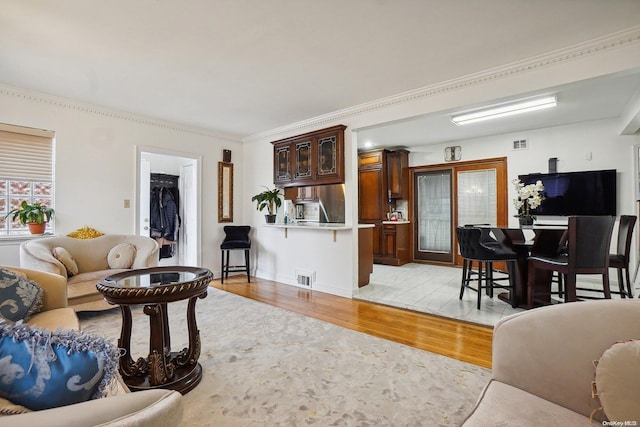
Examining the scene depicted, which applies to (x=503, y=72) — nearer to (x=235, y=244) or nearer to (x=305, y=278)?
(x=305, y=278)

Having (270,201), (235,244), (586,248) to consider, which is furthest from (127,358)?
(586,248)

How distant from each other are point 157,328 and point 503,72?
3683 mm

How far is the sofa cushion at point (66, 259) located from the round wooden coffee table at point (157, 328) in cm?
162

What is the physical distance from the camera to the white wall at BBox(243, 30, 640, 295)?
8.53 ft

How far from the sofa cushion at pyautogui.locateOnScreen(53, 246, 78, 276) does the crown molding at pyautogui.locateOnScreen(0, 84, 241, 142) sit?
185cm

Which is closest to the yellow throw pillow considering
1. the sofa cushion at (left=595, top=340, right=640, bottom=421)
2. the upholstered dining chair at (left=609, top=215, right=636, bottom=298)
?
the sofa cushion at (left=595, top=340, right=640, bottom=421)

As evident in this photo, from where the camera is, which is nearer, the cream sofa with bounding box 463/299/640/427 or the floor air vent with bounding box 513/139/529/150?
the cream sofa with bounding box 463/299/640/427

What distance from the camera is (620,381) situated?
877 millimetres

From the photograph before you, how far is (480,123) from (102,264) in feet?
19.1

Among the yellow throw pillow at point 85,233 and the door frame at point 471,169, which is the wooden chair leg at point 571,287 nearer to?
the door frame at point 471,169

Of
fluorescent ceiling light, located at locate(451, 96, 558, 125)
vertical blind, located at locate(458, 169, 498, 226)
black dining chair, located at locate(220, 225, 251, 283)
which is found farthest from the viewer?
vertical blind, located at locate(458, 169, 498, 226)

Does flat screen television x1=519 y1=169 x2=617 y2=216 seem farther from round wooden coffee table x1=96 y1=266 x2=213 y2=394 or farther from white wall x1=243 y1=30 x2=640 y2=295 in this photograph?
round wooden coffee table x1=96 y1=266 x2=213 y2=394

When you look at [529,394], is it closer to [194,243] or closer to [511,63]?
[511,63]

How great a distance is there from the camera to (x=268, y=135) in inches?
207
